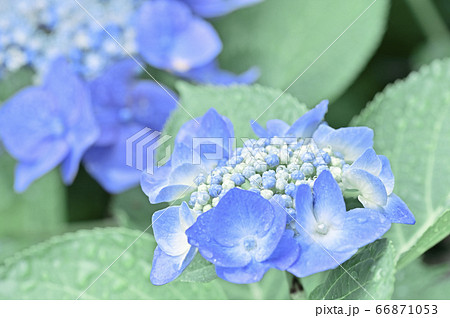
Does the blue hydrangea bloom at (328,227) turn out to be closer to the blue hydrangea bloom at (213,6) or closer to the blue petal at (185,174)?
the blue petal at (185,174)

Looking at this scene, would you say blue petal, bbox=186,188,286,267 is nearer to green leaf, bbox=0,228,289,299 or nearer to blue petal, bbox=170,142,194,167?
blue petal, bbox=170,142,194,167

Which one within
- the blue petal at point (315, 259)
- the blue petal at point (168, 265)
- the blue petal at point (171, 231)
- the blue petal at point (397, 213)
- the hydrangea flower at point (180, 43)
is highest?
the blue petal at point (397, 213)

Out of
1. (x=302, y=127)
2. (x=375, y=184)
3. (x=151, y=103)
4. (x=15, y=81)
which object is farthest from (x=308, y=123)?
(x=15, y=81)

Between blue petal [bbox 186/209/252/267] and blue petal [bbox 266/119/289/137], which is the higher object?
blue petal [bbox 266/119/289/137]

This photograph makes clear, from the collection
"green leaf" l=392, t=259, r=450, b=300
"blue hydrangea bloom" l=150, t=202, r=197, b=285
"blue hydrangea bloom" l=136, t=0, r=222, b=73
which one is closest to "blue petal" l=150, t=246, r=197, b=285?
"blue hydrangea bloom" l=150, t=202, r=197, b=285

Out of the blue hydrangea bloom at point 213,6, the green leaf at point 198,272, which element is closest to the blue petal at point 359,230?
the green leaf at point 198,272

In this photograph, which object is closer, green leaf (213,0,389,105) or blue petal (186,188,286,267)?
blue petal (186,188,286,267)
